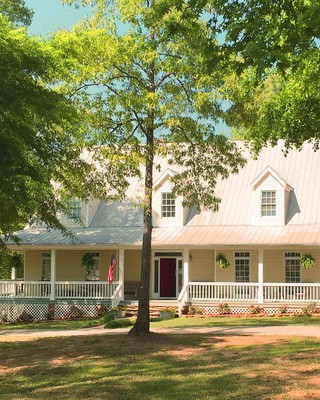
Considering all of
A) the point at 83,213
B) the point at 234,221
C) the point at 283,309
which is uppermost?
the point at 83,213

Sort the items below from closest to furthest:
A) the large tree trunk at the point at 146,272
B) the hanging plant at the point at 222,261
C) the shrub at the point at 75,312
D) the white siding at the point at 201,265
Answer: the large tree trunk at the point at 146,272, the shrub at the point at 75,312, the hanging plant at the point at 222,261, the white siding at the point at 201,265

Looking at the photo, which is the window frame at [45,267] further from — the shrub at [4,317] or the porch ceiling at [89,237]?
the shrub at [4,317]

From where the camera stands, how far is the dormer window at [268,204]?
1153 inches

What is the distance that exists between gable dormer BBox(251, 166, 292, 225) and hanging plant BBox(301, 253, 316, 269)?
7.14 ft

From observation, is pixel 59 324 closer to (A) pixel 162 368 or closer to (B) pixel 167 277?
(B) pixel 167 277

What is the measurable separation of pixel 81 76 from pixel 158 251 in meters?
15.2

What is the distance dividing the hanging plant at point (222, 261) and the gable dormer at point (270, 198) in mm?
2279

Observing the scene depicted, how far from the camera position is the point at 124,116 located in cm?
1795

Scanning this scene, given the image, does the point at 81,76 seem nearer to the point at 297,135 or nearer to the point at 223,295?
the point at 297,135

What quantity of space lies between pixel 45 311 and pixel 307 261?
12426 millimetres

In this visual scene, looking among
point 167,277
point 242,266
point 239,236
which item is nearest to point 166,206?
point 167,277

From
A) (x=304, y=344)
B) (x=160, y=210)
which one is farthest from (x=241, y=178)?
(x=304, y=344)

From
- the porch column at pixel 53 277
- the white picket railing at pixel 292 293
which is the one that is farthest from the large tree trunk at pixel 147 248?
the porch column at pixel 53 277

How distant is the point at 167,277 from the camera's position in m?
31.2
